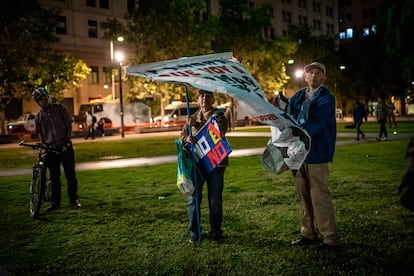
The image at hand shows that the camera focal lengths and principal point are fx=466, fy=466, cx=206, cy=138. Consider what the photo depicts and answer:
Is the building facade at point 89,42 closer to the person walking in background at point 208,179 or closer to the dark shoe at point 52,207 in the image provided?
the dark shoe at point 52,207

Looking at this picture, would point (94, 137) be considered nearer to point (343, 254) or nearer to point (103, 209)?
point (103, 209)

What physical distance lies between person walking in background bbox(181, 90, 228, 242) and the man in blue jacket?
94cm

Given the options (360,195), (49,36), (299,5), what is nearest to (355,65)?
(299,5)

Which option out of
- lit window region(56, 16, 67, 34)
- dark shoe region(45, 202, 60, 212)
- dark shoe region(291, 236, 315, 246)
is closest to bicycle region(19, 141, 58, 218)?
dark shoe region(45, 202, 60, 212)

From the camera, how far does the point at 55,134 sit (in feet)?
25.7

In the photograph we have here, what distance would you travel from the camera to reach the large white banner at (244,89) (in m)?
4.54

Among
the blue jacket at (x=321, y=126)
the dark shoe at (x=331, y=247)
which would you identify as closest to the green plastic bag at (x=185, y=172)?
the blue jacket at (x=321, y=126)

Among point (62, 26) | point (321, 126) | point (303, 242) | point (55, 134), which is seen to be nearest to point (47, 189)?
point (55, 134)

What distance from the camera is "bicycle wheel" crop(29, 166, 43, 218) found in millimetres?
7500

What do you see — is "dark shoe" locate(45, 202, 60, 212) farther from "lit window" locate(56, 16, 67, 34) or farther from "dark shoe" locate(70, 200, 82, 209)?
"lit window" locate(56, 16, 67, 34)

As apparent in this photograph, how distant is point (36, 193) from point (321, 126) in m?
4.96

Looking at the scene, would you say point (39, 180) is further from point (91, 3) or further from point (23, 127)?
point (91, 3)

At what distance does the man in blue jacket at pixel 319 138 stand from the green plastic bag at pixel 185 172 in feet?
4.22

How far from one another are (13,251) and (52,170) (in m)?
2.38
